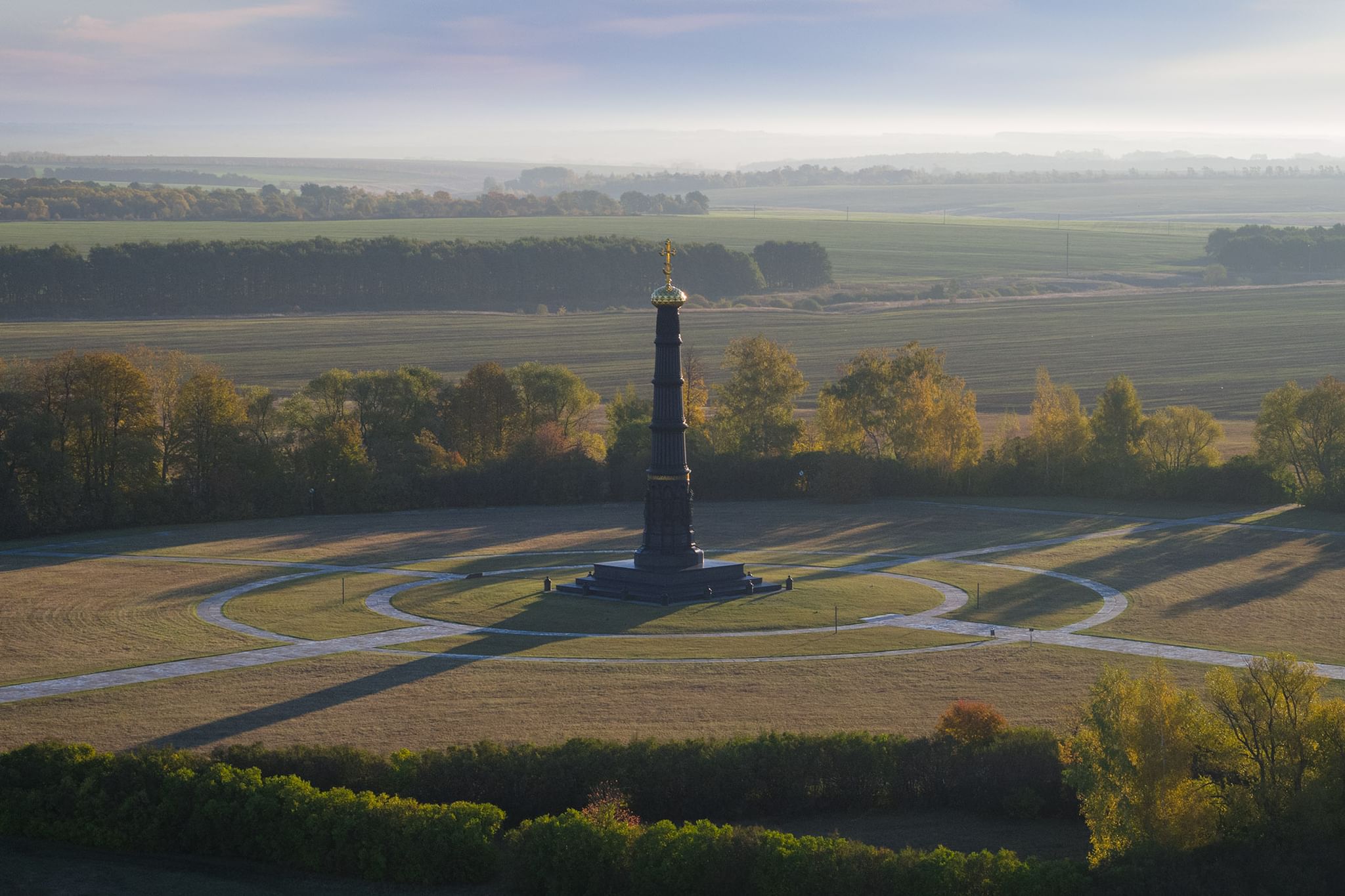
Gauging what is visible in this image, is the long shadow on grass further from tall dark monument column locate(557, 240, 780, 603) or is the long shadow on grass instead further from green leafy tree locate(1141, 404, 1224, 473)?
green leafy tree locate(1141, 404, 1224, 473)

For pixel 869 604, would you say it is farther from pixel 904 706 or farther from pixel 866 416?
pixel 866 416

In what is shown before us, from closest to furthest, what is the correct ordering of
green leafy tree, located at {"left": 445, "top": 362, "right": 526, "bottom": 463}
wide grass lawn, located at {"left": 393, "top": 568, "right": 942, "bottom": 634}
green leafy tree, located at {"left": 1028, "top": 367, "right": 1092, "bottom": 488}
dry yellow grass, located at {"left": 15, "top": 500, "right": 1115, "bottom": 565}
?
wide grass lawn, located at {"left": 393, "top": 568, "right": 942, "bottom": 634}
dry yellow grass, located at {"left": 15, "top": 500, "right": 1115, "bottom": 565}
green leafy tree, located at {"left": 1028, "top": 367, "right": 1092, "bottom": 488}
green leafy tree, located at {"left": 445, "top": 362, "right": 526, "bottom": 463}

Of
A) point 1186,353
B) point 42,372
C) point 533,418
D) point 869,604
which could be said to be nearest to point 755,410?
point 533,418

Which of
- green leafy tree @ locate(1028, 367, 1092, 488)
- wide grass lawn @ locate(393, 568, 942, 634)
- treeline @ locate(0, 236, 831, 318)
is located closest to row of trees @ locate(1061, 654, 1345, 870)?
wide grass lawn @ locate(393, 568, 942, 634)

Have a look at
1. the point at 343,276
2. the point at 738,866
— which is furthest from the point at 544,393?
the point at 343,276

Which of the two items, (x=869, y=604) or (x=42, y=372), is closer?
(x=869, y=604)

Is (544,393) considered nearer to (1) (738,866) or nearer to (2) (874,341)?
(1) (738,866)

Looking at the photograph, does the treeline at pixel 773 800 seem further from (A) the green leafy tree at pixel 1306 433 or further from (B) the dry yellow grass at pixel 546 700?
(A) the green leafy tree at pixel 1306 433

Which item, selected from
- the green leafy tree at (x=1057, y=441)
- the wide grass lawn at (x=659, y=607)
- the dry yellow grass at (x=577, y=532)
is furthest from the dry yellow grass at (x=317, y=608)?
the green leafy tree at (x=1057, y=441)

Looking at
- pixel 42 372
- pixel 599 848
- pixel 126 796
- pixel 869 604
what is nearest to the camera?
pixel 599 848
